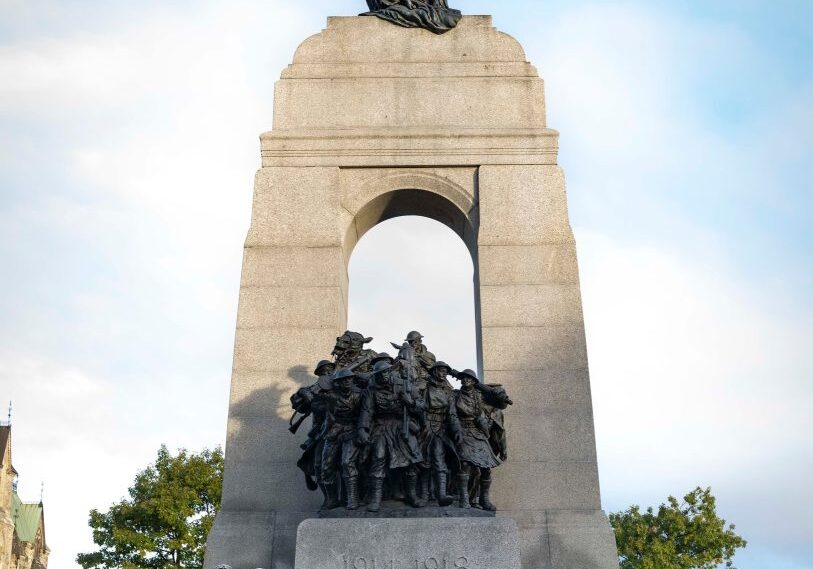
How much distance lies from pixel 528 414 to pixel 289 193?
5.49m

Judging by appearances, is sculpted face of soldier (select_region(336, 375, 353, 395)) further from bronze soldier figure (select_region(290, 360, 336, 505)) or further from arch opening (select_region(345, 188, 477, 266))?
arch opening (select_region(345, 188, 477, 266))

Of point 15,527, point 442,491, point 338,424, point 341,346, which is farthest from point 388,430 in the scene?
point 15,527

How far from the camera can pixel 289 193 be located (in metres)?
15.3

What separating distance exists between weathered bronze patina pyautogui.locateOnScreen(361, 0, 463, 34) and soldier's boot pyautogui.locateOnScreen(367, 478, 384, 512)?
360 inches

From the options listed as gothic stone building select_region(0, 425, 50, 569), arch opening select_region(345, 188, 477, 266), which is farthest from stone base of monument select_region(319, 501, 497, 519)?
gothic stone building select_region(0, 425, 50, 569)

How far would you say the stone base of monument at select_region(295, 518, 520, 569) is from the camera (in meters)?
10.4

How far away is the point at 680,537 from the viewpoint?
36.2 metres

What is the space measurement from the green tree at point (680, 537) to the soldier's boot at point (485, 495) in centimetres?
2508

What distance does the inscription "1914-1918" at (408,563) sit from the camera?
1032 cm

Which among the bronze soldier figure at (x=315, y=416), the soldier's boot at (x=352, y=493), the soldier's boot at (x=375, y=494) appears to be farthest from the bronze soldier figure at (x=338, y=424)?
→ the soldier's boot at (x=375, y=494)

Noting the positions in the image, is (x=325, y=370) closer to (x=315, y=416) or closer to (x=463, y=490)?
(x=315, y=416)

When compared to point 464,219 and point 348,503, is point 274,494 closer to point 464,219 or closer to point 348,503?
point 348,503

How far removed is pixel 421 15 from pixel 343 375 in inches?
329

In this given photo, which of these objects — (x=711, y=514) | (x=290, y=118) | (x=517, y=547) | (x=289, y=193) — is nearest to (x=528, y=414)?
(x=517, y=547)
